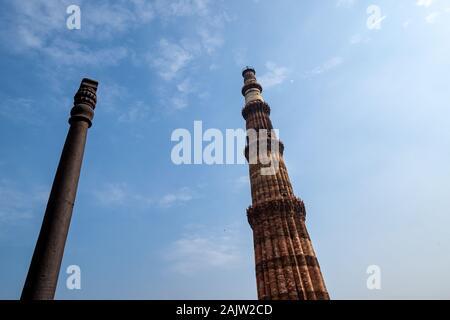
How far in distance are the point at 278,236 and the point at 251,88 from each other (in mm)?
12603

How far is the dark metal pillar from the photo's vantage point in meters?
4.35

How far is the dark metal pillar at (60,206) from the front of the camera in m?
4.35

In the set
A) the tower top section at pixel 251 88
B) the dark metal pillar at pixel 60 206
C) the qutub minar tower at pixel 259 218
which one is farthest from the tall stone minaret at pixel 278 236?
the dark metal pillar at pixel 60 206

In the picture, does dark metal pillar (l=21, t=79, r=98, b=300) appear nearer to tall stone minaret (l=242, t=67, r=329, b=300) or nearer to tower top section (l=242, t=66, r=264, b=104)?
tall stone minaret (l=242, t=67, r=329, b=300)

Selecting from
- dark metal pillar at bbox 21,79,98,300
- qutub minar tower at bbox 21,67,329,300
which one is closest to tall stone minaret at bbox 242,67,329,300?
qutub minar tower at bbox 21,67,329,300

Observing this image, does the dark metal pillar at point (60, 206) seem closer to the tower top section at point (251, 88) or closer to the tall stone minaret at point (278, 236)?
the tall stone minaret at point (278, 236)

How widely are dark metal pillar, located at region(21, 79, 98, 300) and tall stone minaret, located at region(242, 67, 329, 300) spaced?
39.7 feet

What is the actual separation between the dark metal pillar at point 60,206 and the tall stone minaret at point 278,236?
39.7 ft

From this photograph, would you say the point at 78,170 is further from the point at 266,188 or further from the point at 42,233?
the point at 266,188

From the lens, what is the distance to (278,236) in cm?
1648
